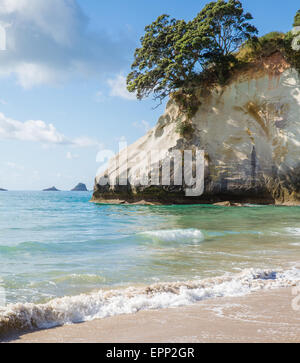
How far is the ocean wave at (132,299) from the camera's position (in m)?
2.88

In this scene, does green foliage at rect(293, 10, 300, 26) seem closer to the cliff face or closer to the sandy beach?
the cliff face

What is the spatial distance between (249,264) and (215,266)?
1.91 feet

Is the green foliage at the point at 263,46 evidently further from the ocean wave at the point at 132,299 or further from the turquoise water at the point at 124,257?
the ocean wave at the point at 132,299

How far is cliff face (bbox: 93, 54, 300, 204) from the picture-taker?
21.4 metres

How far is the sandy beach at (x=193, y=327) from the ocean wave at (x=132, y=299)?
0.48ft

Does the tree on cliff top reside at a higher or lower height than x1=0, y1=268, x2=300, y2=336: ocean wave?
higher

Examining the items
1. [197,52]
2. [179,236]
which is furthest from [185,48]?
[179,236]

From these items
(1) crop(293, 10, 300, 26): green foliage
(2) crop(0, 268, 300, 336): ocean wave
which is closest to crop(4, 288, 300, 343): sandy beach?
(2) crop(0, 268, 300, 336): ocean wave

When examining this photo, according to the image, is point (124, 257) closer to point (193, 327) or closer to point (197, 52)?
point (193, 327)

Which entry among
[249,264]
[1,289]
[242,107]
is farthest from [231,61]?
[1,289]

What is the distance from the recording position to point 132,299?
139 inches

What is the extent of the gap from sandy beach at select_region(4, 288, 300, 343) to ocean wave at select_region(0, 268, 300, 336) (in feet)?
0.48

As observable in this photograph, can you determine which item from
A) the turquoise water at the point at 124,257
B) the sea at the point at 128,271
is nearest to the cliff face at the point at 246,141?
the turquoise water at the point at 124,257
